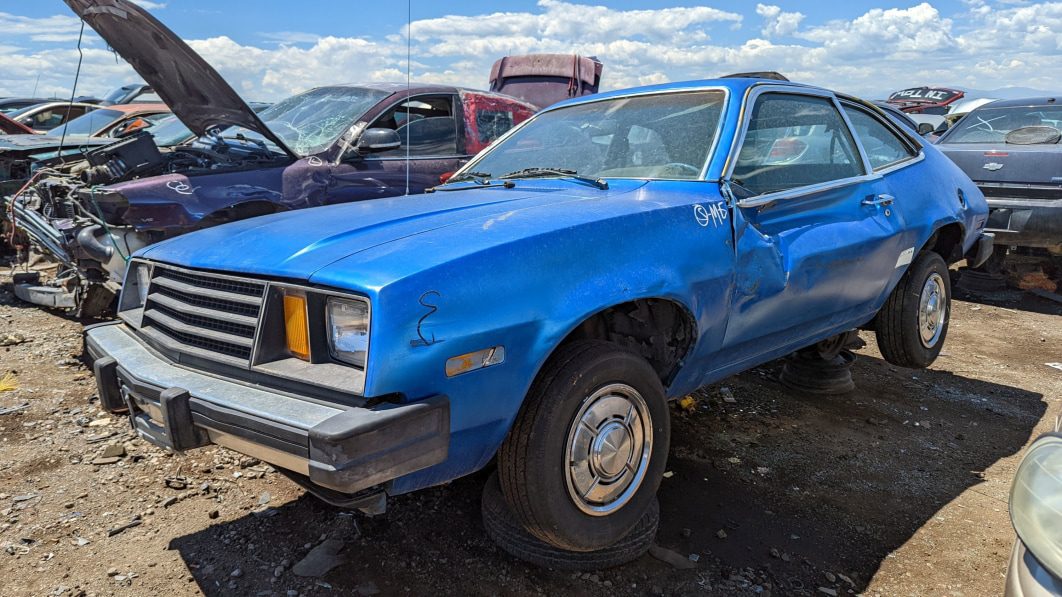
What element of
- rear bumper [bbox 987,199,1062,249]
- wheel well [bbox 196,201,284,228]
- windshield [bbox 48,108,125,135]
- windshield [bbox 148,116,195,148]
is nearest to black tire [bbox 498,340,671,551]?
wheel well [bbox 196,201,284,228]

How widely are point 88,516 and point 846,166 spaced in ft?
11.9

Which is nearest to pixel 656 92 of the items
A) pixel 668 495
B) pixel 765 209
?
pixel 765 209

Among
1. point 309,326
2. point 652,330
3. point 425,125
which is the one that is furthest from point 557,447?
point 425,125

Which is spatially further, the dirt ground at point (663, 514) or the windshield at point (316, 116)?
the windshield at point (316, 116)

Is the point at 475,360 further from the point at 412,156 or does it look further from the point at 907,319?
the point at 412,156

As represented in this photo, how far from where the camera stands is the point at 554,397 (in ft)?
7.25

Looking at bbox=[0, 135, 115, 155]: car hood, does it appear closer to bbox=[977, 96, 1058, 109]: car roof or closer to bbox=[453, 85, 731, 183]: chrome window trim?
bbox=[453, 85, 731, 183]: chrome window trim

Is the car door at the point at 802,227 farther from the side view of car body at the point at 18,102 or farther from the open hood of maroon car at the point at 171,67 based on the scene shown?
the side view of car body at the point at 18,102

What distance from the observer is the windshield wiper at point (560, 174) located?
3.01 m

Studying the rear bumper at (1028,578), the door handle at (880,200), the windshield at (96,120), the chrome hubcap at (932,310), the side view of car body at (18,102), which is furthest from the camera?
the side view of car body at (18,102)

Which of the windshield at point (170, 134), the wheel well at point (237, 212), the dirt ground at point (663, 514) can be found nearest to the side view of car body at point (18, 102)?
the windshield at point (170, 134)

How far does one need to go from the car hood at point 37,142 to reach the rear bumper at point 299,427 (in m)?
4.73

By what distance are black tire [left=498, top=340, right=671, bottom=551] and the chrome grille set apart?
84 centimetres

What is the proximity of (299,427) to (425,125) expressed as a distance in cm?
436
